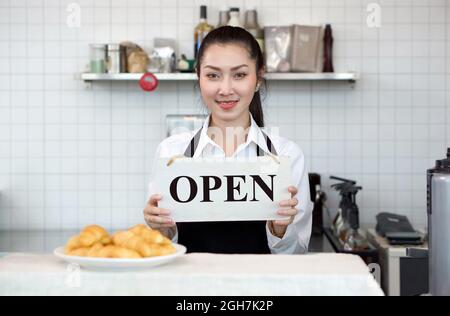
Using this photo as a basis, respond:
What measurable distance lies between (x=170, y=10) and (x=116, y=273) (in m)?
2.22

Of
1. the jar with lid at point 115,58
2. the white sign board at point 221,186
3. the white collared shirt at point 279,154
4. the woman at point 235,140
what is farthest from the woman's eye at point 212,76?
the jar with lid at point 115,58

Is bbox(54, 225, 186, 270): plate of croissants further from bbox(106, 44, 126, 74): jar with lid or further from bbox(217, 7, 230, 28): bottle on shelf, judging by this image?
bbox(217, 7, 230, 28): bottle on shelf

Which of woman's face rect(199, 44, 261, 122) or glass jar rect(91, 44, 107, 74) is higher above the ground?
glass jar rect(91, 44, 107, 74)

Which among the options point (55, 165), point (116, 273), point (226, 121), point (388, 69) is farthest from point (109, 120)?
point (116, 273)

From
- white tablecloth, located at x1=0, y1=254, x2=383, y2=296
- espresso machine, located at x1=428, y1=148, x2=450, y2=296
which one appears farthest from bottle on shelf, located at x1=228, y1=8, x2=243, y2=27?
white tablecloth, located at x1=0, y1=254, x2=383, y2=296

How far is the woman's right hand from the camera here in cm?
117

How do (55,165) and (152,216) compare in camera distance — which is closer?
(152,216)

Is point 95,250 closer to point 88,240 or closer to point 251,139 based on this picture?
point 88,240

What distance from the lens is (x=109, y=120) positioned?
3.04 m

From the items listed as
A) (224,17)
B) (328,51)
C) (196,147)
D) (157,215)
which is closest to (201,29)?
(224,17)

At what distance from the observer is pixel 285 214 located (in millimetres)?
1171

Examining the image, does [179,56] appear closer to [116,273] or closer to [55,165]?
[55,165]

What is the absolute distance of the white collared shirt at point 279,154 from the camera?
1.46 meters

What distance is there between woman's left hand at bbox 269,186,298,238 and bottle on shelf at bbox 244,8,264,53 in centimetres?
159
